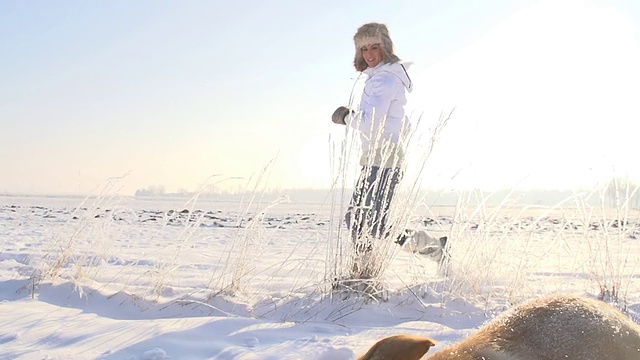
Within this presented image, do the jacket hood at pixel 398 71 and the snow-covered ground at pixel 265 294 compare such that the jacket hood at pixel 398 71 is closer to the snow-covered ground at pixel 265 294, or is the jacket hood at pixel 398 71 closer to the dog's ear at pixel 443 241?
the snow-covered ground at pixel 265 294

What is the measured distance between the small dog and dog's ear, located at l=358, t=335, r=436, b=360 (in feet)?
8.19

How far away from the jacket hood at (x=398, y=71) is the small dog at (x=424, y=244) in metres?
1.11

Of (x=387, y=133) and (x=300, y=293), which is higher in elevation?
(x=387, y=133)

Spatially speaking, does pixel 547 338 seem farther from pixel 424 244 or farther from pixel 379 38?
pixel 379 38

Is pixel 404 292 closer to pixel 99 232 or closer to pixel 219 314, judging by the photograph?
pixel 219 314

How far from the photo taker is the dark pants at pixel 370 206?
12.0 ft

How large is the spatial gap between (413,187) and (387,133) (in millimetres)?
597

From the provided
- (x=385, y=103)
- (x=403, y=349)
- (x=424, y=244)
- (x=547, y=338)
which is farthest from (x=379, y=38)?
(x=403, y=349)

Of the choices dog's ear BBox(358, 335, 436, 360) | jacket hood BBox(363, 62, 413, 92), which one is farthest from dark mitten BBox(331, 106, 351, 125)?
dog's ear BBox(358, 335, 436, 360)

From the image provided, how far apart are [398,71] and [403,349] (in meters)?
3.19

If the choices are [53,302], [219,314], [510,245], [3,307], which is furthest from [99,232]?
[510,245]

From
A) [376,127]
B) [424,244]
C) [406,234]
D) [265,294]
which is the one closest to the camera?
[265,294]

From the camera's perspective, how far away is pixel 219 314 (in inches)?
129

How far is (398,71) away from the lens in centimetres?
423
